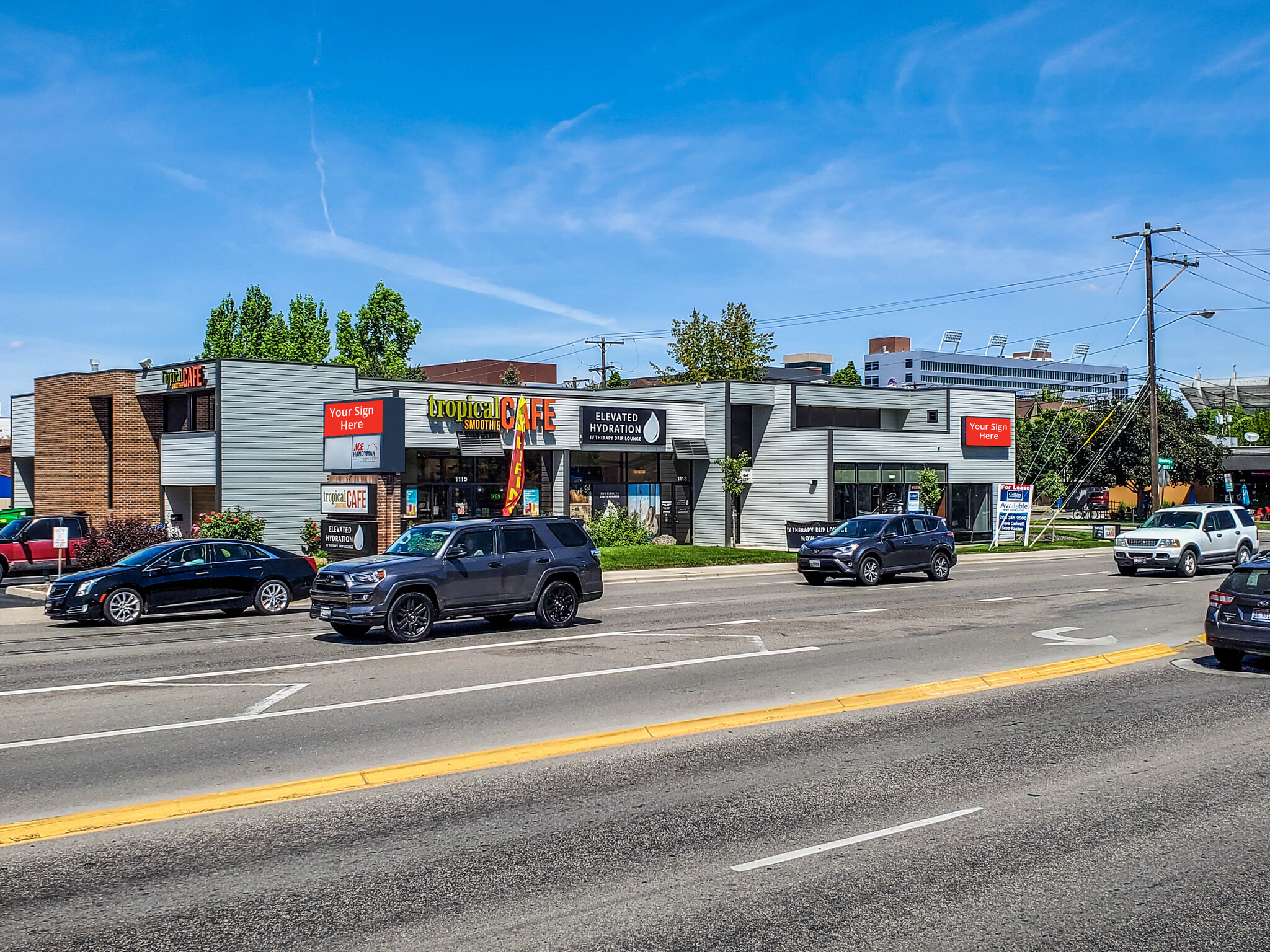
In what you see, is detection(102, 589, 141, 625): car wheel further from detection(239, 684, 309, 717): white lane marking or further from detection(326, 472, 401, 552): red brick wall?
Result: detection(326, 472, 401, 552): red brick wall

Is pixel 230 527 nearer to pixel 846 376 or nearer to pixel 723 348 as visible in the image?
pixel 723 348

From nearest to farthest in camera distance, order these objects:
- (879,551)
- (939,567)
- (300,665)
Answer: (300,665) < (879,551) < (939,567)

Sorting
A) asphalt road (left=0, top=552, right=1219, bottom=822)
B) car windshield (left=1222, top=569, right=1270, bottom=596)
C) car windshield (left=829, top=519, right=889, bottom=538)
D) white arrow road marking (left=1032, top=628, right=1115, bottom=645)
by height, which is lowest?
white arrow road marking (left=1032, top=628, right=1115, bottom=645)

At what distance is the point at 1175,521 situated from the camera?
31438 millimetres

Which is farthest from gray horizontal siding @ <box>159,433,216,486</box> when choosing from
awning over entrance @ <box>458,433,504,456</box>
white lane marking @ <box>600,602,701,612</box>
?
white lane marking @ <box>600,602,701,612</box>

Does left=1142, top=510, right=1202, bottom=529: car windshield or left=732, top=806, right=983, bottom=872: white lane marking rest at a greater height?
left=1142, top=510, right=1202, bottom=529: car windshield

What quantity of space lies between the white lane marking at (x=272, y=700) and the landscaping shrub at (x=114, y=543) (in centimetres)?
1679

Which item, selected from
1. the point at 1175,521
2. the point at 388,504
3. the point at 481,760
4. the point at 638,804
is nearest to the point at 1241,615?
the point at 638,804

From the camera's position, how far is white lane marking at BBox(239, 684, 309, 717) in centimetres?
1166

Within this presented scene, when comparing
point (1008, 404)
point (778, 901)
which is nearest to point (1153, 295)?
point (1008, 404)

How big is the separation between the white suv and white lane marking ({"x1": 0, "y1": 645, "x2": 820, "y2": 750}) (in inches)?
701

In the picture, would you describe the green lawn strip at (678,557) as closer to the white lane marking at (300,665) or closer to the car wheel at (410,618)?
the white lane marking at (300,665)

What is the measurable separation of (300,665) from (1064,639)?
36.3ft

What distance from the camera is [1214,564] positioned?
31.5 m
